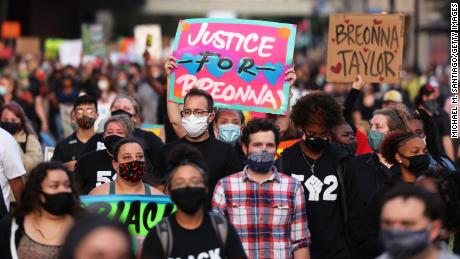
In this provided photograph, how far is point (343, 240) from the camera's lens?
25.5 ft

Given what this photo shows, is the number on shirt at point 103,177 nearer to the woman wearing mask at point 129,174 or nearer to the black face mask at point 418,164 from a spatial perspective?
the woman wearing mask at point 129,174

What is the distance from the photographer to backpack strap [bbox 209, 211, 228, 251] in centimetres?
597

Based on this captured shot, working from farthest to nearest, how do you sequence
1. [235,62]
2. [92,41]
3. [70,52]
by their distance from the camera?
1. [70,52]
2. [92,41]
3. [235,62]

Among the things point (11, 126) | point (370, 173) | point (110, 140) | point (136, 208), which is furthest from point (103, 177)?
point (11, 126)

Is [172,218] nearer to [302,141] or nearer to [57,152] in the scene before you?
[302,141]

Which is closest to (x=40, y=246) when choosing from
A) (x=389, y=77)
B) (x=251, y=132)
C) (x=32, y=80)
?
(x=251, y=132)

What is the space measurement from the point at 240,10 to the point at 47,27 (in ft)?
119

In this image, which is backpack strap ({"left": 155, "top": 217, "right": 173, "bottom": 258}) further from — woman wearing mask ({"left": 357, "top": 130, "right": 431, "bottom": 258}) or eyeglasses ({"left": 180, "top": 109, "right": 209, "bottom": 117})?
eyeglasses ({"left": 180, "top": 109, "right": 209, "bottom": 117})

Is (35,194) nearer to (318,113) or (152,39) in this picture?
(318,113)

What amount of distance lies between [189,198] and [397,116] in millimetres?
3720

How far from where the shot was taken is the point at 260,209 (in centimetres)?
686

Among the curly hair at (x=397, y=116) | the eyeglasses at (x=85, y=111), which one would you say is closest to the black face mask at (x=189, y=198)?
the curly hair at (x=397, y=116)

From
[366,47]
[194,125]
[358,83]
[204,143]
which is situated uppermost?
[366,47]

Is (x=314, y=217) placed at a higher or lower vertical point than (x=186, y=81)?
lower
